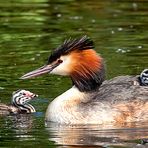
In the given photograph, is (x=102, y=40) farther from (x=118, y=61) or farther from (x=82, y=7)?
(x=82, y=7)

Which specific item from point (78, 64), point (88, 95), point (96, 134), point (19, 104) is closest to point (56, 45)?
point (19, 104)

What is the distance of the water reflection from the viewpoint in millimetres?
15120

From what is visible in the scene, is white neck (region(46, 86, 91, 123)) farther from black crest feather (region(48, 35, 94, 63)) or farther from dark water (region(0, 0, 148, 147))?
black crest feather (region(48, 35, 94, 63))

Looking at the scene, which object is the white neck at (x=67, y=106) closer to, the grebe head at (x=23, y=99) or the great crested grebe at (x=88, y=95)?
the great crested grebe at (x=88, y=95)

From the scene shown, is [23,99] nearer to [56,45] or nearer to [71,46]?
[71,46]

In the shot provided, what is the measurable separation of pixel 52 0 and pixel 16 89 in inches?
548

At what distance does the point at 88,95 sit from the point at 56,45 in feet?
25.5

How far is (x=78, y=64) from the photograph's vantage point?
17.0 m

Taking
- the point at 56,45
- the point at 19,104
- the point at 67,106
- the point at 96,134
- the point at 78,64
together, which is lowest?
the point at 96,134

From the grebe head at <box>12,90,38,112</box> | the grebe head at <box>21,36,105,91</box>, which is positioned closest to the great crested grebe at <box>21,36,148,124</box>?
the grebe head at <box>21,36,105,91</box>

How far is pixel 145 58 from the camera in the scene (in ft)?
72.7

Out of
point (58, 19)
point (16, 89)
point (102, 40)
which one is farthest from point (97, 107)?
point (58, 19)

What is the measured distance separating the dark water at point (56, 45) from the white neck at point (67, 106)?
23cm

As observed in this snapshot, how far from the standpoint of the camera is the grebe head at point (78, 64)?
55.4 feet
